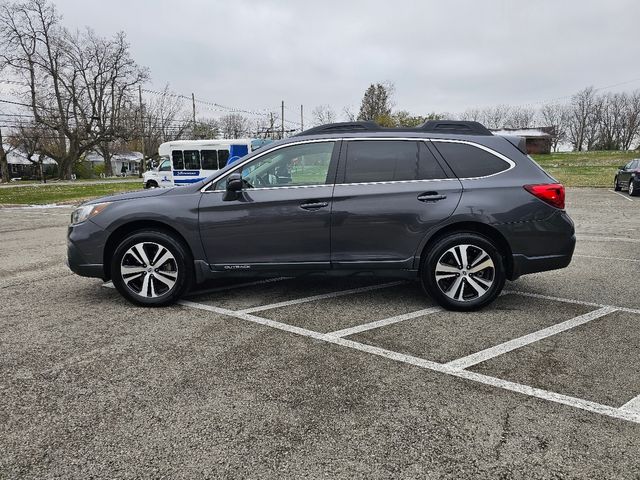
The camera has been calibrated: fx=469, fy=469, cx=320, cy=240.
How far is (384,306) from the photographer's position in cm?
465

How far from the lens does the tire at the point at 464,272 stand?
4.35 meters

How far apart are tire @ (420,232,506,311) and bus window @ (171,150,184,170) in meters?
22.6

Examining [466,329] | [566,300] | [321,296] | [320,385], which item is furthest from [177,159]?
[320,385]

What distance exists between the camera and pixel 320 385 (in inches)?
118

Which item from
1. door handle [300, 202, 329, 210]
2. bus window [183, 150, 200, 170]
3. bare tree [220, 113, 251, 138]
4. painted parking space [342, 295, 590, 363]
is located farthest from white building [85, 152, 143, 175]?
painted parking space [342, 295, 590, 363]

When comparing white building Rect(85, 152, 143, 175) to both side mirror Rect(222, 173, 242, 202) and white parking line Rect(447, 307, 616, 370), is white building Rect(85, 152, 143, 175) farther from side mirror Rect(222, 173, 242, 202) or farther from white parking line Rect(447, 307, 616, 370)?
white parking line Rect(447, 307, 616, 370)

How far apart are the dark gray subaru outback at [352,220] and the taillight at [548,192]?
0.03 ft

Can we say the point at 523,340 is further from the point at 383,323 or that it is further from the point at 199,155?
the point at 199,155

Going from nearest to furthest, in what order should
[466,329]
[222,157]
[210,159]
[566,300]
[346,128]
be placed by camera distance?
[466,329] < [346,128] < [566,300] < [222,157] < [210,159]

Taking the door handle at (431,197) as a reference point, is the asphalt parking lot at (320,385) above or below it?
below

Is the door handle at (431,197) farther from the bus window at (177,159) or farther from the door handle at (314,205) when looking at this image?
the bus window at (177,159)

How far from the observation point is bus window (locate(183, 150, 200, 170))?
24422mm

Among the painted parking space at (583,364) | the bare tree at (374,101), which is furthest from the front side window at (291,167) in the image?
the bare tree at (374,101)

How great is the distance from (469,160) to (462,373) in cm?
218
